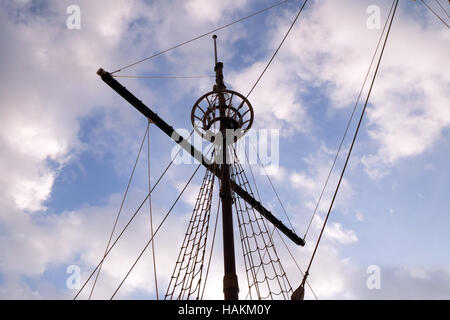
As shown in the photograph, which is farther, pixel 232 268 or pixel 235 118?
pixel 235 118
